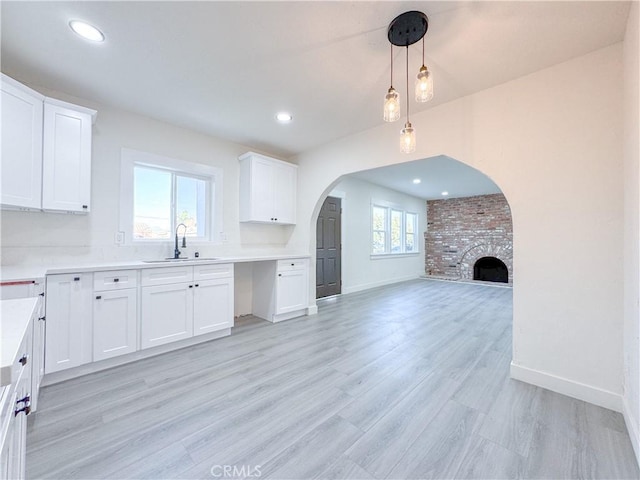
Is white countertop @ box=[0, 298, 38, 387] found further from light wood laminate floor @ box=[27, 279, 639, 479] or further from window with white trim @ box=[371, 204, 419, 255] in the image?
window with white trim @ box=[371, 204, 419, 255]

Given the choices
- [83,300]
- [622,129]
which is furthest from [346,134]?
[83,300]

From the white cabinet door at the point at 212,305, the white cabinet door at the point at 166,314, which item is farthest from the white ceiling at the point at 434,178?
the white cabinet door at the point at 166,314

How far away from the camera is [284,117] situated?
307 cm

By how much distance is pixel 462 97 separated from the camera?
2584mm

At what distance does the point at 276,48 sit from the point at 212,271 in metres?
2.30

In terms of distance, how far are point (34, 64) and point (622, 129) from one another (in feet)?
14.6

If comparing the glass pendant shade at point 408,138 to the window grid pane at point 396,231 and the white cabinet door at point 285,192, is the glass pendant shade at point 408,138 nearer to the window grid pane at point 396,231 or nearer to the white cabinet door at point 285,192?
the white cabinet door at point 285,192

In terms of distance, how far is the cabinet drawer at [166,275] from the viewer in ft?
8.50

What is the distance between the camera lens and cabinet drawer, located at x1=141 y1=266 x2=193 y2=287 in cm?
259

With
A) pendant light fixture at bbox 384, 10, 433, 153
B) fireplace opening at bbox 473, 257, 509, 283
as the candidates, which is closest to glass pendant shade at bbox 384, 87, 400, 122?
pendant light fixture at bbox 384, 10, 433, 153

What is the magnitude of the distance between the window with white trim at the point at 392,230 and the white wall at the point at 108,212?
13.5 feet

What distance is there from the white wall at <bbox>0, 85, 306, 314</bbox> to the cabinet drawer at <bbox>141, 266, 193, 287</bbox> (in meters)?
0.58

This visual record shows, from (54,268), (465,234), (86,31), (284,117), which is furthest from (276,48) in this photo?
(465,234)

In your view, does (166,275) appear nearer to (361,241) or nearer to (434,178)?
(361,241)
